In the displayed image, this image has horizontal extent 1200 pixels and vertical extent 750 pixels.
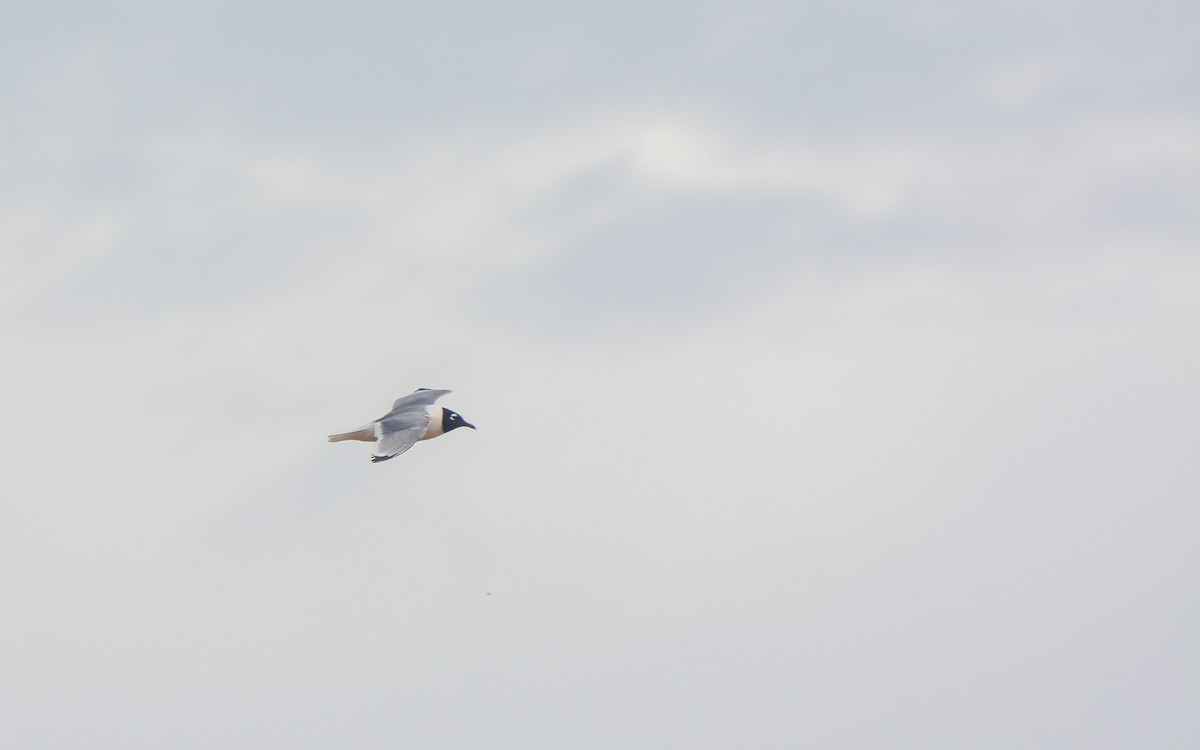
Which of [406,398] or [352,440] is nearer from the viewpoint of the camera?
[352,440]

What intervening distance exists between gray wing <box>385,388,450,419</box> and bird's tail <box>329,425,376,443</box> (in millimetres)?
2679

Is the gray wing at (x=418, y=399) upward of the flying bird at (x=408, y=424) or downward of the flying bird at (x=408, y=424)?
upward

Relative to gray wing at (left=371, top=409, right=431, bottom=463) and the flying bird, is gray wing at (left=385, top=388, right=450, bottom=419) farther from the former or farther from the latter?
gray wing at (left=371, top=409, right=431, bottom=463)

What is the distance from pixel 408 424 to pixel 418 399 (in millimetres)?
6832

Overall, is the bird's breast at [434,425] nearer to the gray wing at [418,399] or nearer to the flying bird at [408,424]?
the flying bird at [408,424]

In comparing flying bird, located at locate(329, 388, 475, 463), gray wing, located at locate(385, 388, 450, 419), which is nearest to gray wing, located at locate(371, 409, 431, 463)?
flying bird, located at locate(329, 388, 475, 463)

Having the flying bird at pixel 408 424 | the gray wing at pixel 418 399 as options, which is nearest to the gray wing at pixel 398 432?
the flying bird at pixel 408 424

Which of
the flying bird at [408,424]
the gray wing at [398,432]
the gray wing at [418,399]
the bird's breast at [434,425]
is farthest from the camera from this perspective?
the gray wing at [418,399]

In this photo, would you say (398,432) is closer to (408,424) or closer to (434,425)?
(408,424)

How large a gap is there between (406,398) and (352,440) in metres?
5.18

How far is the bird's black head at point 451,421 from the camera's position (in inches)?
2744

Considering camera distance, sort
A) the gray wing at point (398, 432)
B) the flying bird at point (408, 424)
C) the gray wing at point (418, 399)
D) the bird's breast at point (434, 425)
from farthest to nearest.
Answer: the gray wing at point (418, 399) → the bird's breast at point (434, 425) → the flying bird at point (408, 424) → the gray wing at point (398, 432)

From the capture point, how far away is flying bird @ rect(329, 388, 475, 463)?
208ft

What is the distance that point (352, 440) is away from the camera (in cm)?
6938
